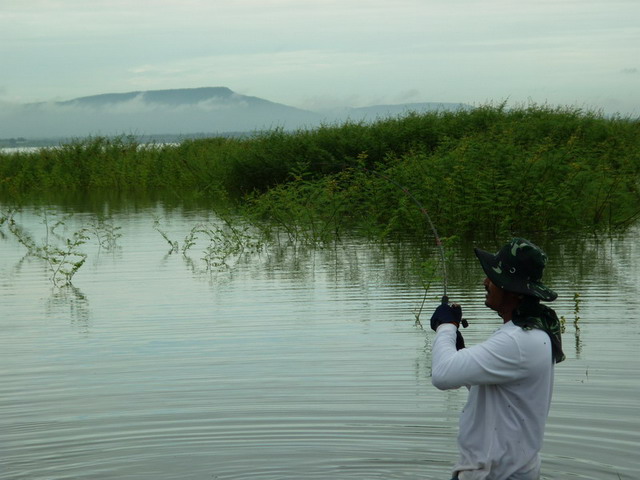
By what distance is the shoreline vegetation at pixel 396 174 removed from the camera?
18.0 meters

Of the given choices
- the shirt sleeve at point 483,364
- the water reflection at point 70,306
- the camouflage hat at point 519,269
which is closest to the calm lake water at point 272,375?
the water reflection at point 70,306

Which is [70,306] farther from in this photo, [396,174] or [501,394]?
[501,394]

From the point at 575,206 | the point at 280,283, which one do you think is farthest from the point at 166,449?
the point at 575,206

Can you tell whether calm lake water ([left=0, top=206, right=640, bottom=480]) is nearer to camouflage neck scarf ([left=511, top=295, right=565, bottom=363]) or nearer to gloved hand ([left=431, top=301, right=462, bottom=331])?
gloved hand ([left=431, top=301, right=462, bottom=331])

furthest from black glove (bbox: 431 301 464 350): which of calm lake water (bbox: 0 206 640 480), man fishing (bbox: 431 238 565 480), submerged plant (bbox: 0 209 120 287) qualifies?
submerged plant (bbox: 0 209 120 287)

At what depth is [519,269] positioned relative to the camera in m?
4.02

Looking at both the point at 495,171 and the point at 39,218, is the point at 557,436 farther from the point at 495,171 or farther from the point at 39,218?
the point at 39,218

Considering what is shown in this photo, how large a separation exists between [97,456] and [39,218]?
1886 cm

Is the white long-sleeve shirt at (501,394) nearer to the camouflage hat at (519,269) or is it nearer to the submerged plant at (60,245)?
the camouflage hat at (519,269)

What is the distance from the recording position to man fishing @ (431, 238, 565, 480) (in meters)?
3.96

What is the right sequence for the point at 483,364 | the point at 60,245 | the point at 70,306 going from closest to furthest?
1. the point at 483,364
2. the point at 70,306
3. the point at 60,245

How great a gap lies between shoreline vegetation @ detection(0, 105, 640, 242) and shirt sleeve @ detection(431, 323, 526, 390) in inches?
167

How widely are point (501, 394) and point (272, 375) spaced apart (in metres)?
4.72

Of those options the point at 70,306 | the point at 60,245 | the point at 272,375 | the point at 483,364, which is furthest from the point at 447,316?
the point at 60,245
